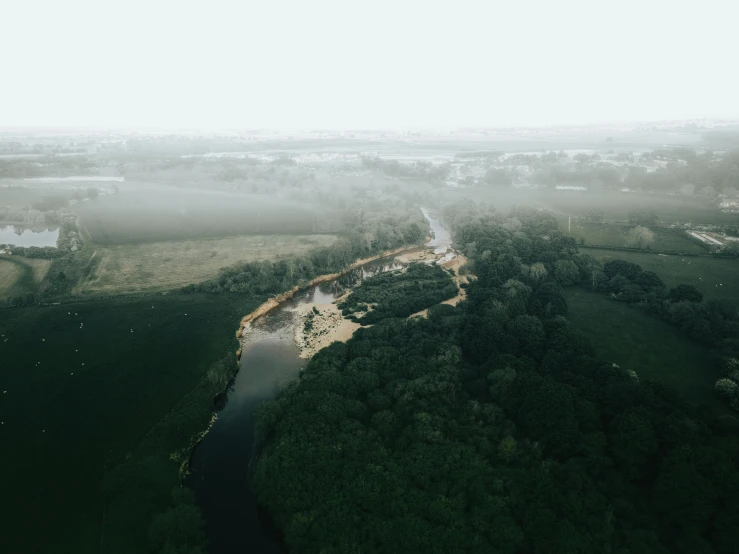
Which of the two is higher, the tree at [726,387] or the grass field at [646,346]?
the tree at [726,387]

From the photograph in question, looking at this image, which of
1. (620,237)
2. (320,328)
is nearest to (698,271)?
(620,237)

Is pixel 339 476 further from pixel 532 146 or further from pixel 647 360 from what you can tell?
pixel 532 146

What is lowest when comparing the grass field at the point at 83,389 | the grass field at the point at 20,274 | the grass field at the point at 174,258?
the grass field at the point at 83,389

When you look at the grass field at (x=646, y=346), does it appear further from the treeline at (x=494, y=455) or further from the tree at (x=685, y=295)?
the treeline at (x=494, y=455)

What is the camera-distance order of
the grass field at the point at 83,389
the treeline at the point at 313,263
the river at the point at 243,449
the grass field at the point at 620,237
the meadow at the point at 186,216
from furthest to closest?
the meadow at the point at 186,216
the grass field at the point at 620,237
the treeline at the point at 313,263
the river at the point at 243,449
the grass field at the point at 83,389

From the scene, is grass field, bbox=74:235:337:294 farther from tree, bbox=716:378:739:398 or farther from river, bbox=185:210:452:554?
tree, bbox=716:378:739:398

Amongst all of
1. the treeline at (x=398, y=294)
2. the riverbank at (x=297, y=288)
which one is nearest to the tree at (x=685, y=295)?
the treeline at (x=398, y=294)
